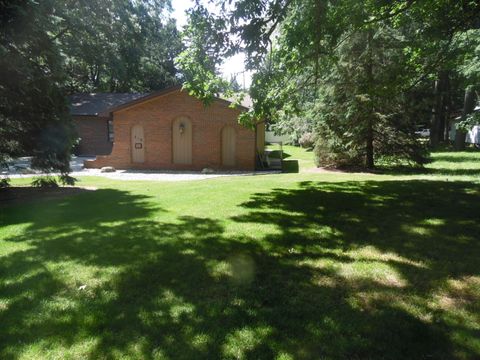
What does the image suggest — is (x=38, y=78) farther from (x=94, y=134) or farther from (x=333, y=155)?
(x=94, y=134)

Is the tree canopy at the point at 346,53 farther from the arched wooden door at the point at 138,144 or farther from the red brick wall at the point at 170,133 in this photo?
the arched wooden door at the point at 138,144

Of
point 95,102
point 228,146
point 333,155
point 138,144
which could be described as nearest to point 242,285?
point 333,155

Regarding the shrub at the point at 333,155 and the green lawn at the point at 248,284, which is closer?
the green lawn at the point at 248,284

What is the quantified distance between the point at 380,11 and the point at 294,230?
259 inches

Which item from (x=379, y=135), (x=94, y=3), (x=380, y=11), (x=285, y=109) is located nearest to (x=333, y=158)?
(x=379, y=135)

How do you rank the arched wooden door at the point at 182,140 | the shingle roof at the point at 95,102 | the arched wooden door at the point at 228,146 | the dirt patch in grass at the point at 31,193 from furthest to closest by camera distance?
the shingle roof at the point at 95,102 < the arched wooden door at the point at 182,140 < the arched wooden door at the point at 228,146 < the dirt patch in grass at the point at 31,193

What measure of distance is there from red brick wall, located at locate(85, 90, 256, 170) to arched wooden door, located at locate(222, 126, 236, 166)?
0.21 metres

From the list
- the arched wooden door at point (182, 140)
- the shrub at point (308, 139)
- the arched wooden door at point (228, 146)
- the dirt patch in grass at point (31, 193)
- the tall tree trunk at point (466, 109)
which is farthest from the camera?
the tall tree trunk at point (466, 109)

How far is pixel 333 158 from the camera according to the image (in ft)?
62.7

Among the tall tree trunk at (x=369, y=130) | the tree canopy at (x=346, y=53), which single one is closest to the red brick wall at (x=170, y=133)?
the tree canopy at (x=346, y=53)

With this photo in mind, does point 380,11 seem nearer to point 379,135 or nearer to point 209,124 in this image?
point 379,135

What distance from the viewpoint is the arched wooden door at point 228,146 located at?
20.8 m

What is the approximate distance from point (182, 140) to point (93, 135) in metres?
11.2

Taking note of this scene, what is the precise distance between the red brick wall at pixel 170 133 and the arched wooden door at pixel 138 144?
215mm
